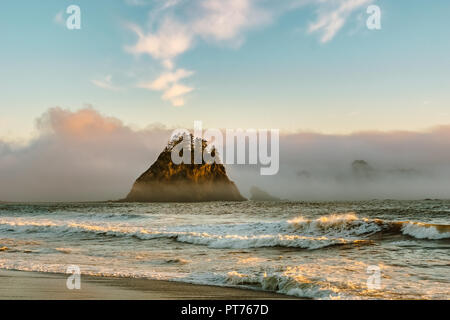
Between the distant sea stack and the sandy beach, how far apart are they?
134378 mm

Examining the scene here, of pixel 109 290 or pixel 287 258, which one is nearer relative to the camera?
pixel 109 290

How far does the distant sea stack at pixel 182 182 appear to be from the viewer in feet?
485

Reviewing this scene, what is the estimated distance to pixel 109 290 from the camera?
8602mm

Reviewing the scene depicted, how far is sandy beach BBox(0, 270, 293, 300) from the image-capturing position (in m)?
7.91

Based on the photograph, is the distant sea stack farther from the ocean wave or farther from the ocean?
the ocean

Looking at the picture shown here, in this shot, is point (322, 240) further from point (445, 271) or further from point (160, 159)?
point (160, 159)

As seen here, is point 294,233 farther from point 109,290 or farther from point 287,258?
point 109,290
